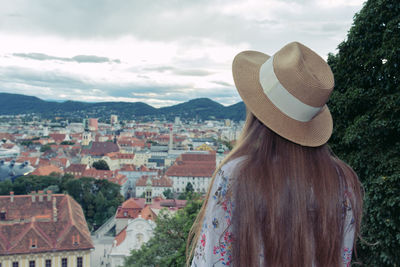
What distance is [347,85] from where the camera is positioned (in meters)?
5.01

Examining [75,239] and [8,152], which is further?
[8,152]

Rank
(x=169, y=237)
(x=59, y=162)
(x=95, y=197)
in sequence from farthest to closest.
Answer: (x=59, y=162) → (x=95, y=197) → (x=169, y=237)

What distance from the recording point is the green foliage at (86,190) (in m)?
30.4

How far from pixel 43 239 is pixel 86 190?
16230mm

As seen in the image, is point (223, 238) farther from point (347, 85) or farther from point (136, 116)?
point (136, 116)

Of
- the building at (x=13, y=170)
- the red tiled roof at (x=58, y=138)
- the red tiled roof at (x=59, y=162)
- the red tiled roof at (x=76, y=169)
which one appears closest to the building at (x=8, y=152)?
the red tiled roof at (x=59, y=162)

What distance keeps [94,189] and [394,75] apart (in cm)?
3245

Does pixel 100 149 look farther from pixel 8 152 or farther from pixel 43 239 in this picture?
pixel 43 239

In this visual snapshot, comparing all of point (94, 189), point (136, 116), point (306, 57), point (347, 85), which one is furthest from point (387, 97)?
point (136, 116)

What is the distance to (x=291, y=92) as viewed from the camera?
113 cm

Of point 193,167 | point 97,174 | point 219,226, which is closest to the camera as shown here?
point 219,226

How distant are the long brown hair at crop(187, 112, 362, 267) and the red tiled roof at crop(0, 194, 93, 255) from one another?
1676 cm

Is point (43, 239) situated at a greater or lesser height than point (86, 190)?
greater

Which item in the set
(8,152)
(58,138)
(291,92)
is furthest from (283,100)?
(58,138)
